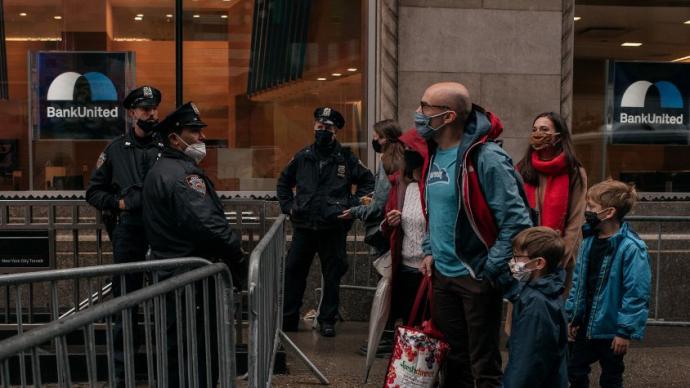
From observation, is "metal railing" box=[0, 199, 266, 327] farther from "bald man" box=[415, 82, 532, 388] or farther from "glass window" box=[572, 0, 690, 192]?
"glass window" box=[572, 0, 690, 192]

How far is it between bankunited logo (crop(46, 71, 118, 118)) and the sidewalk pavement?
3.18m

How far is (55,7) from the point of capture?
33.0ft

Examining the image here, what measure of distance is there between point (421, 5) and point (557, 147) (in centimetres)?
405

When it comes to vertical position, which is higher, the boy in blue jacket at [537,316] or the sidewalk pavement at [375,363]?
the boy in blue jacket at [537,316]

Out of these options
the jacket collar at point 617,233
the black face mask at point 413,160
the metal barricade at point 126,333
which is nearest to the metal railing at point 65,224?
the black face mask at point 413,160

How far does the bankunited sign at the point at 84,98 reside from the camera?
10.0 m

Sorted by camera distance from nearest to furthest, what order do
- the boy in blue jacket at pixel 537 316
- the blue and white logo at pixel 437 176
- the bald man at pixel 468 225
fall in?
1. the boy in blue jacket at pixel 537 316
2. the bald man at pixel 468 225
3. the blue and white logo at pixel 437 176

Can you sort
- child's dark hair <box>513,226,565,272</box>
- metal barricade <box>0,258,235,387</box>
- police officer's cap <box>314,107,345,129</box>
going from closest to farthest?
metal barricade <box>0,258,235,387</box> < child's dark hair <box>513,226,565,272</box> < police officer's cap <box>314,107,345,129</box>

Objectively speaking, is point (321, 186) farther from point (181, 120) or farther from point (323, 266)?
point (181, 120)

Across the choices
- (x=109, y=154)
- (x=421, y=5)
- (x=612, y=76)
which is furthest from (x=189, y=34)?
(x=612, y=76)

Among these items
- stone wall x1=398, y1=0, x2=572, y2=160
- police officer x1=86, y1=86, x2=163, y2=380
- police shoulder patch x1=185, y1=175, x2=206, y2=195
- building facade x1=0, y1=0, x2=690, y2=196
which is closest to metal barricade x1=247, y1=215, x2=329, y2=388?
police shoulder patch x1=185, y1=175, x2=206, y2=195

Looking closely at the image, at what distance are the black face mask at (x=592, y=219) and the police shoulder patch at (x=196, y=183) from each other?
2345mm

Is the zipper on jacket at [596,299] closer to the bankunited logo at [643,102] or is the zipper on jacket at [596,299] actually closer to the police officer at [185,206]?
the police officer at [185,206]

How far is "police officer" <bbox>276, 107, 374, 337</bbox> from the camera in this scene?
860 centimetres
